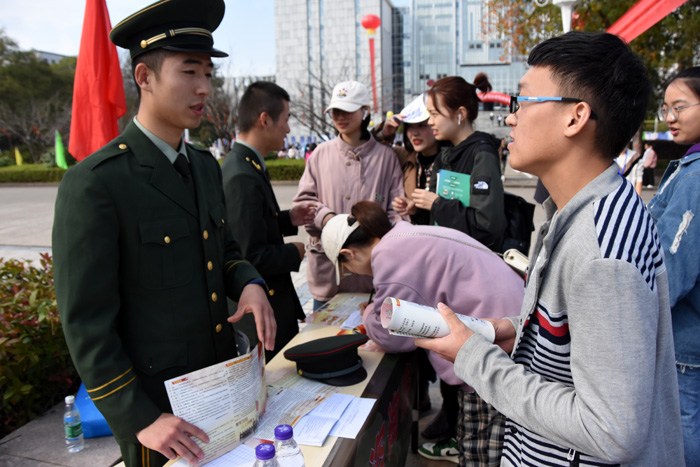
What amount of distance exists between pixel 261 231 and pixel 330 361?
85cm

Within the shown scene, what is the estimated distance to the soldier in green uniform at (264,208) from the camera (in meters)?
2.46

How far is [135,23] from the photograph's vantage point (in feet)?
4.78

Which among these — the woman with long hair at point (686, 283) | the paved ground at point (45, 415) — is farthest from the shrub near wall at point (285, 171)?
the woman with long hair at point (686, 283)

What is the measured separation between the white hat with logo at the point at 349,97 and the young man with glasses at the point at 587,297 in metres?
2.18

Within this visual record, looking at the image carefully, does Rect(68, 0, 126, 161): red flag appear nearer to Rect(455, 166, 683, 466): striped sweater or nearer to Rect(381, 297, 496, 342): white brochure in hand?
Rect(381, 297, 496, 342): white brochure in hand

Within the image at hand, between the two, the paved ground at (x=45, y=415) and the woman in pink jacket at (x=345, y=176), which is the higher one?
the woman in pink jacket at (x=345, y=176)

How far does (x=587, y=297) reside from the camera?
90cm

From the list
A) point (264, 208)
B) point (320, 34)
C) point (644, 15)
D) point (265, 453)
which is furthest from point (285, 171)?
point (320, 34)

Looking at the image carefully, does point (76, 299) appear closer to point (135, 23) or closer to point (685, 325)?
point (135, 23)

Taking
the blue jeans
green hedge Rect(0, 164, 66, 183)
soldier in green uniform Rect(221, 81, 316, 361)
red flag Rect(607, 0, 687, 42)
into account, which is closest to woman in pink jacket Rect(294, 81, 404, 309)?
soldier in green uniform Rect(221, 81, 316, 361)

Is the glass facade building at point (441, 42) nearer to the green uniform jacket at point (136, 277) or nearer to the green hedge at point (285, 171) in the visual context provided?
the green hedge at point (285, 171)

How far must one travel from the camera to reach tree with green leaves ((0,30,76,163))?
30812 millimetres

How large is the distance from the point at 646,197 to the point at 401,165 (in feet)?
35.6

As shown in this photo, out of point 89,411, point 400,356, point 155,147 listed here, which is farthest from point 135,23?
point 89,411
